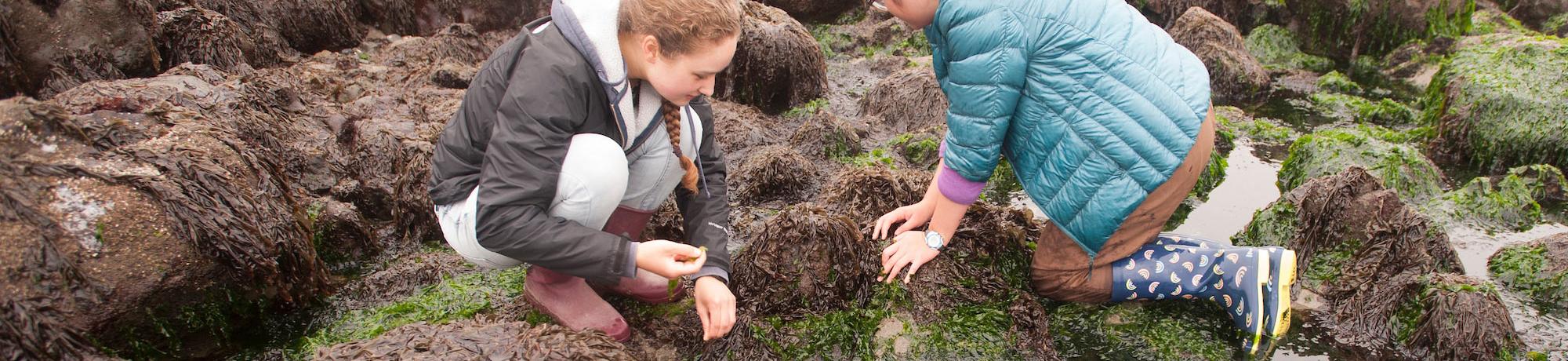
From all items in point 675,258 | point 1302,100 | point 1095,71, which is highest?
point 1095,71

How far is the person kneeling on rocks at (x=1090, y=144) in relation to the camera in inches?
109

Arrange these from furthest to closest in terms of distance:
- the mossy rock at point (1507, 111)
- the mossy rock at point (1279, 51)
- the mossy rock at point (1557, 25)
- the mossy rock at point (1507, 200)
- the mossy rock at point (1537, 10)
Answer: the mossy rock at point (1537, 10) < the mossy rock at point (1557, 25) < the mossy rock at point (1279, 51) < the mossy rock at point (1507, 111) < the mossy rock at point (1507, 200)

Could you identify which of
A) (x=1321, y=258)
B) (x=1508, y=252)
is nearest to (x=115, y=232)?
(x=1321, y=258)

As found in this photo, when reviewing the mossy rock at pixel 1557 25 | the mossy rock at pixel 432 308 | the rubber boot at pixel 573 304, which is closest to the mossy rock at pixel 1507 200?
the rubber boot at pixel 573 304

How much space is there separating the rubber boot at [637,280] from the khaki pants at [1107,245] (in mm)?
1471

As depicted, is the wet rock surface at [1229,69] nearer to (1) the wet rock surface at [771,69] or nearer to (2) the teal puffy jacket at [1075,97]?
(1) the wet rock surface at [771,69]

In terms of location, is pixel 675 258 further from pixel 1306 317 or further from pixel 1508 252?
pixel 1508 252

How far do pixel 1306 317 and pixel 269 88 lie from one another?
17.9ft

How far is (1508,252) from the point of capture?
3766 millimetres

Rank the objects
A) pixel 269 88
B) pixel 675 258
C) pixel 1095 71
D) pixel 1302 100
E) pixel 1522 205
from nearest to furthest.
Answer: pixel 675 258 → pixel 1095 71 → pixel 1522 205 → pixel 269 88 → pixel 1302 100

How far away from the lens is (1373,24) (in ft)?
25.5

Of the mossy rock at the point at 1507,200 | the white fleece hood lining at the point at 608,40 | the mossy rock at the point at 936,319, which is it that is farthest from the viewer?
the mossy rock at the point at 1507,200

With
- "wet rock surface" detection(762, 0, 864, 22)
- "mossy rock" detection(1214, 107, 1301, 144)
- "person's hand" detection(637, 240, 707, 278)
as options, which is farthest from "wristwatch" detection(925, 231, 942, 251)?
"wet rock surface" detection(762, 0, 864, 22)

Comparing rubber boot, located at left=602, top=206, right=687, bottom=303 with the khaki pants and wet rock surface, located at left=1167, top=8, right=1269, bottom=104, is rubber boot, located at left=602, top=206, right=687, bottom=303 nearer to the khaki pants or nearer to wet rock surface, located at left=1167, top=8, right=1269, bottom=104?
the khaki pants
